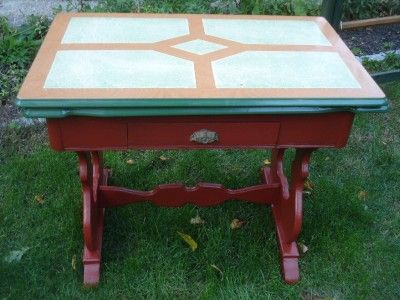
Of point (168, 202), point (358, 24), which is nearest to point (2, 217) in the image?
point (168, 202)

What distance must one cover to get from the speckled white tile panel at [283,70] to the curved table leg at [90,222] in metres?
0.66

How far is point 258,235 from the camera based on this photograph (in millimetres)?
2453

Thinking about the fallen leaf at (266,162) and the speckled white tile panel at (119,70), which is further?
the fallen leaf at (266,162)

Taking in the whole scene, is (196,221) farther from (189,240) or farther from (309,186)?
(309,186)

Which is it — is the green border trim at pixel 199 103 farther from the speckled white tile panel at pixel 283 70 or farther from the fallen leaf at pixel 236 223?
the fallen leaf at pixel 236 223

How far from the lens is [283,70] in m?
1.87

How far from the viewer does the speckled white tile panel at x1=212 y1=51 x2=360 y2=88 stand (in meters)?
1.77

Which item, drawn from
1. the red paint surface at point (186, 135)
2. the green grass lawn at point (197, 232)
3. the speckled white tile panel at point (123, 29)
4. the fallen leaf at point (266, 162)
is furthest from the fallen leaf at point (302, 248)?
the speckled white tile panel at point (123, 29)

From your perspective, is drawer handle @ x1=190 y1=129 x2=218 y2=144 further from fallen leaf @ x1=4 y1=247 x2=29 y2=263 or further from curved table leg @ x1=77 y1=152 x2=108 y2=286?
fallen leaf @ x1=4 y1=247 x2=29 y2=263

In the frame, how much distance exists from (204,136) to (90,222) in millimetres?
655

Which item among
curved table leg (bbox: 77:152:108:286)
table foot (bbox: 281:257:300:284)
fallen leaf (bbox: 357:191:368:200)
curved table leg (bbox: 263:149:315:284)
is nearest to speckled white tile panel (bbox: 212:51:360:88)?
curved table leg (bbox: 263:149:315:284)

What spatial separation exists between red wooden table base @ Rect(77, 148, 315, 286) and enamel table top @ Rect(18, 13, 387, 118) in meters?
0.38

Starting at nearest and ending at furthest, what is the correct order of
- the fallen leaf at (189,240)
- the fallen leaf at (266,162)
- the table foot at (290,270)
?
the table foot at (290,270) < the fallen leaf at (189,240) < the fallen leaf at (266,162)

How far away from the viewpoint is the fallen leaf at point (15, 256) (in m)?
2.25
